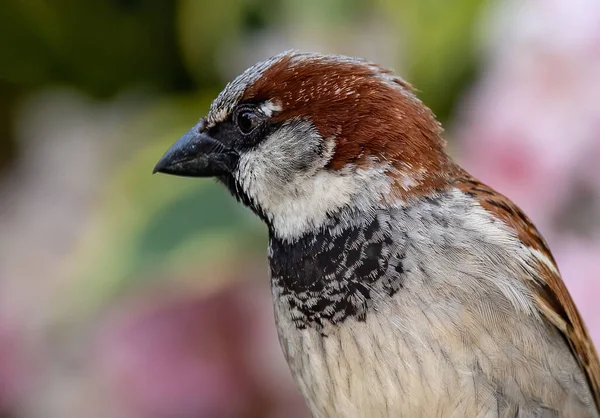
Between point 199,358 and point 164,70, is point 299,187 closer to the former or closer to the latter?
point 199,358

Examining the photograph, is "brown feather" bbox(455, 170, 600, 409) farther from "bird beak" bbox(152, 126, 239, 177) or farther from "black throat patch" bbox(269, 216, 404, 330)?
"bird beak" bbox(152, 126, 239, 177)

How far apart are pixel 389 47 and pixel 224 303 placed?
46 centimetres

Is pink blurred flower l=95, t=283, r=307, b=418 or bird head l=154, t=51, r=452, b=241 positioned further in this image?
pink blurred flower l=95, t=283, r=307, b=418

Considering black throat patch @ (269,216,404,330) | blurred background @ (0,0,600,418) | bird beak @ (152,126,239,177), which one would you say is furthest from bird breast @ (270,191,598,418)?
blurred background @ (0,0,600,418)

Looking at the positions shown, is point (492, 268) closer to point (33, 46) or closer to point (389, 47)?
point (389, 47)

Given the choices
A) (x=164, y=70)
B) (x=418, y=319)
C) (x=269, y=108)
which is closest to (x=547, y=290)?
(x=418, y=319)

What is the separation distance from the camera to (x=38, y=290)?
1209 mm

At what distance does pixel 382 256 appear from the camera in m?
0.74

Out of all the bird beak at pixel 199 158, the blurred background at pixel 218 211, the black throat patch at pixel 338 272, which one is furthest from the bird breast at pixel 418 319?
the blurred background at pixel 218 211

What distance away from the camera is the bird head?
29.9 inches

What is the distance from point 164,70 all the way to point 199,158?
560 mm

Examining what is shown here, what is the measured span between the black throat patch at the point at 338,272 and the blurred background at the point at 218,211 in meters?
0.31

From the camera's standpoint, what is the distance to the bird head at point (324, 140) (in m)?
0.76

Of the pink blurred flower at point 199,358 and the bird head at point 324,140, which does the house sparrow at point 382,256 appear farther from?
the pink blurred flower at point 199,358
